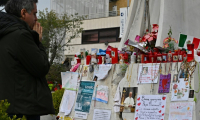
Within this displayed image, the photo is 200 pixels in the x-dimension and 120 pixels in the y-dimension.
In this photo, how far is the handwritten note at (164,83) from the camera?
4.27 m

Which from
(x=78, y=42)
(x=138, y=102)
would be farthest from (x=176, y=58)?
(x=78, y=42)

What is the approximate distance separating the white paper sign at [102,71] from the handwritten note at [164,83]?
108cm

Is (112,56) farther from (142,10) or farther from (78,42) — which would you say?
(78,42)

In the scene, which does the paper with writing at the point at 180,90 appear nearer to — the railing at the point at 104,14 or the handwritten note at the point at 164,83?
the handwritten note at the point at 164,83

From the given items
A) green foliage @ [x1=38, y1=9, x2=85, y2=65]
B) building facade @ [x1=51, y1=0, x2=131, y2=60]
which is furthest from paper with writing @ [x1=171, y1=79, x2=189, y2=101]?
building facade @ [x1=51, y1=0, x2=131, y2=60]

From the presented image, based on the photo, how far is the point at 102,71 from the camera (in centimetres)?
517

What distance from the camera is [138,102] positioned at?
4.51 meters

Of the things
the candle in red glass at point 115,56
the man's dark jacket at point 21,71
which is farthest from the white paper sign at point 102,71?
the man's dark jacket at point 21,71

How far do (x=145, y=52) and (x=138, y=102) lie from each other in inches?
32.4

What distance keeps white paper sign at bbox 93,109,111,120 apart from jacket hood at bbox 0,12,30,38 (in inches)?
106

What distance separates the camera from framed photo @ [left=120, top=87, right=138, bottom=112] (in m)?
4.58

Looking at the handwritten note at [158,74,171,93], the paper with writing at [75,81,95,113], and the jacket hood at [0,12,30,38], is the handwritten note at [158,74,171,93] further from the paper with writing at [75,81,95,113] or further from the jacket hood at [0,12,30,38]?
the jacket hood at [0,12,30,38]

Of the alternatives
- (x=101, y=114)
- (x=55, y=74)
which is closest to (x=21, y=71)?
(x=101, y=114)

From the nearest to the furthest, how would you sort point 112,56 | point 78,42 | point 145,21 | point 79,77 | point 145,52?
1. point 145,52
2. point 112,56
3. point 79,77
4. point 145,21
5. point 78,42
